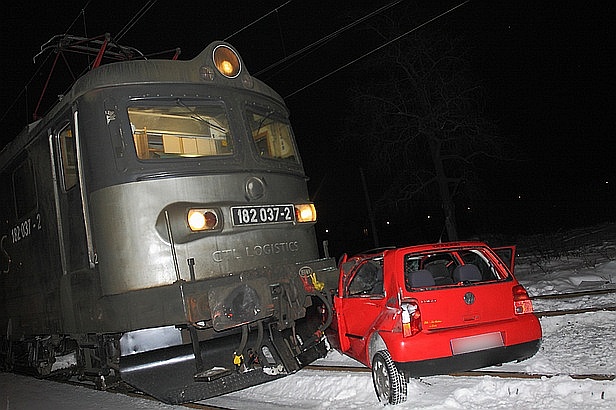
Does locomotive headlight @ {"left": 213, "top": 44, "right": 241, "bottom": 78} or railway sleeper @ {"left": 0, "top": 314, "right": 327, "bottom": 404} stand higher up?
locomotive headlight @ {"left": 213, "top": 44, "right": 241, "bottom": 78}

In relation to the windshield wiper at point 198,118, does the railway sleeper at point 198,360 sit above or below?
below

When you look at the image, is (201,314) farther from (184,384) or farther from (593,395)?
(593,395)

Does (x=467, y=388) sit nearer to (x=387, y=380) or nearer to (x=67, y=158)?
(x=387, y=380)

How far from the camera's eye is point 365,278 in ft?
24.2

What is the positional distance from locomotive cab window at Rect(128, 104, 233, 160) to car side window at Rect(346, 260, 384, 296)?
7.24ft

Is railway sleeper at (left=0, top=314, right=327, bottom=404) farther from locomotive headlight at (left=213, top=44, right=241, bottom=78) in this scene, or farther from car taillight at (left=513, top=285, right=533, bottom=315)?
locomotive headlight at (left=213, top=44, right=241, bottom=78)

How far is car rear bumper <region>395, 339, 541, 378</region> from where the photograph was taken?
18.2ft

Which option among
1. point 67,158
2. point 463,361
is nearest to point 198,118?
point 67,158

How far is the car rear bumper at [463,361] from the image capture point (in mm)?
5559

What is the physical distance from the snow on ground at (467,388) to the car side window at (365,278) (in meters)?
1.03

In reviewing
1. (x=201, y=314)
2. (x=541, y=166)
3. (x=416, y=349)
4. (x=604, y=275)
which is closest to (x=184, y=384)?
(x=201, y=314)

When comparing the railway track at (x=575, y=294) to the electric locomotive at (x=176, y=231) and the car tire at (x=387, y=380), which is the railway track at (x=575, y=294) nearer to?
the electric locomotive at (x=176, y=231)

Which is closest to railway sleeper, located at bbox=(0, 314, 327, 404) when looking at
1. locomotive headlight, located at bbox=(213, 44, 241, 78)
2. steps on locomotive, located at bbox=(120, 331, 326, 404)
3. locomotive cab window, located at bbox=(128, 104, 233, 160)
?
steps on locomotive, located at bbox=(120, 331, 326, 404)

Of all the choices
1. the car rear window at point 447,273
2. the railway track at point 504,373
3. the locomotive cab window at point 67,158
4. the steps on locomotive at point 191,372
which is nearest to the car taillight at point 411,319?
the car rear window at point 447,273
